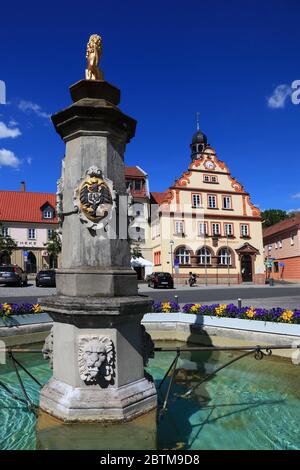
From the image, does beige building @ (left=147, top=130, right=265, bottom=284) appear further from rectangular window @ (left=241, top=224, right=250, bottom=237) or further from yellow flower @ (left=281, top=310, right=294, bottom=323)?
yellow flower @ (left=281, top=310, right=294, bottom=323)

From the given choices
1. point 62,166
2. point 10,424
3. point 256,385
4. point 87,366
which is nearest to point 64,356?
Answer: point 87,366

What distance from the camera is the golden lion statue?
494 centimetres

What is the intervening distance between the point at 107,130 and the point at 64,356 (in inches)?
112

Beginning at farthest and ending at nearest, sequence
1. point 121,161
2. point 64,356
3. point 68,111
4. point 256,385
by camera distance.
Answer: point 256,385 < point 121,161 < point 68,111 < point 64,356

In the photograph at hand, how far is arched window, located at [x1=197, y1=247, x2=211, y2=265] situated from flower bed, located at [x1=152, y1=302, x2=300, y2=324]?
94.0 feet

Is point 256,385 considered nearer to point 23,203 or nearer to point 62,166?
point 62,166

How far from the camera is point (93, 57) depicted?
16.3 feet

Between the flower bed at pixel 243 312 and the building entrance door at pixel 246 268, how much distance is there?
32.0 metres

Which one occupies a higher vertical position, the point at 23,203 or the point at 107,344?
the point at 23,203

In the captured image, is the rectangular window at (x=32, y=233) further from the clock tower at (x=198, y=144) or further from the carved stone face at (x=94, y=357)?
the carved stone face at (x=94, y=357)

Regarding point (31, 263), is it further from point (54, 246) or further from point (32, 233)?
point (54, 246)

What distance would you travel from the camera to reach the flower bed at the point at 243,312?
25.2 feet

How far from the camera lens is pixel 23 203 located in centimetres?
4641

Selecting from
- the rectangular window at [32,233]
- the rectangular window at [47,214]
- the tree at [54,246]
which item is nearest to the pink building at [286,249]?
the tree at [54,246]
